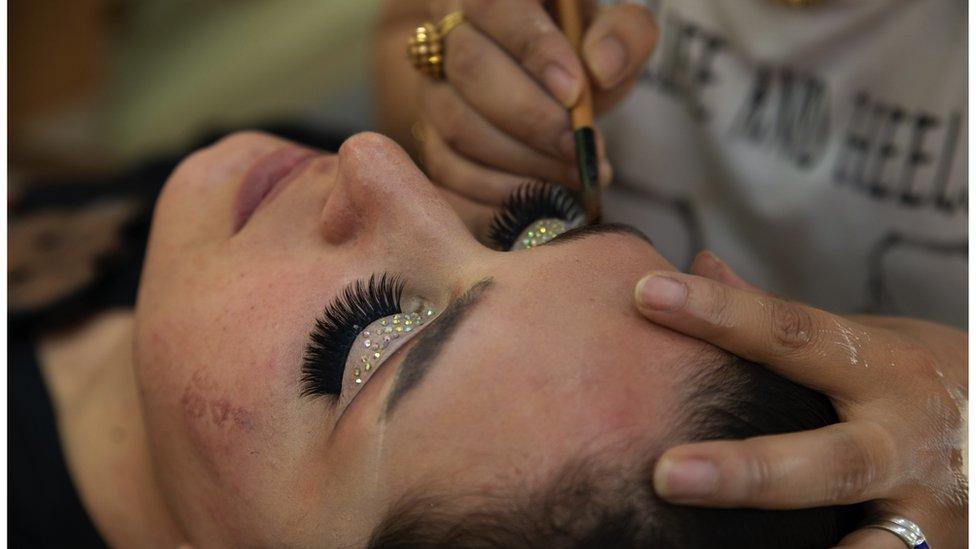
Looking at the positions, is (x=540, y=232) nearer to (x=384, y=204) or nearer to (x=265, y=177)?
(x=384, y=204)

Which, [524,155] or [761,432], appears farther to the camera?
[524,155]

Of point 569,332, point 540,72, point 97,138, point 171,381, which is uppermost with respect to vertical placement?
point 540,72

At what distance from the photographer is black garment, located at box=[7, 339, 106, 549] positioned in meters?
0.93

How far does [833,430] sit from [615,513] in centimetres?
16

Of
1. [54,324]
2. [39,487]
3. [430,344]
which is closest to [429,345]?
[430,344]

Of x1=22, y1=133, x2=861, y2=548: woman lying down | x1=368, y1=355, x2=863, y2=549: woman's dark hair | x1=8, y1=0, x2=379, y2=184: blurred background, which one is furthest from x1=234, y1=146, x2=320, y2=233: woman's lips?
x1=8, y1=0, x2=379, y2=184: blurred background

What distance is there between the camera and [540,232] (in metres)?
0.74

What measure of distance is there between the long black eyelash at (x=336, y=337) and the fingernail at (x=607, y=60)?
338 mm

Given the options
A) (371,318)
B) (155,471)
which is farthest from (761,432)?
(155,471)

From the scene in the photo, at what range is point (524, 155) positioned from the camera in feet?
2.91

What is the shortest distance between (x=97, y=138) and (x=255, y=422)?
4.43ft

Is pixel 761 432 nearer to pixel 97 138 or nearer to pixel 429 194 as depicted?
pixel 429 194

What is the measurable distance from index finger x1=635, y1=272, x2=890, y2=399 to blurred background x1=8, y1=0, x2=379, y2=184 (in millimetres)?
1150

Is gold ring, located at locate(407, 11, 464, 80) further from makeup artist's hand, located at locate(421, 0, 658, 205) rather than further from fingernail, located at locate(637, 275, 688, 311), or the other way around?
fingernail, located at locate(637, 275, 688, 311)
